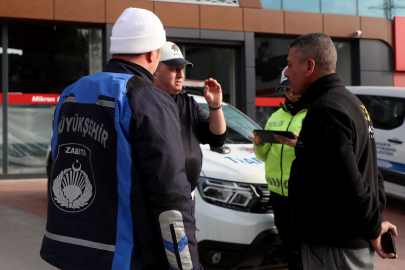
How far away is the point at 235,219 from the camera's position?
3.36 meters

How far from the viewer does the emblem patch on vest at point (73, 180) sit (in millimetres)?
1719

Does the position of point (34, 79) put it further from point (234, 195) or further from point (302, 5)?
point (234, 195)

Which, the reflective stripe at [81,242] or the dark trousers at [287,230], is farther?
the dark trousers at [287,230]

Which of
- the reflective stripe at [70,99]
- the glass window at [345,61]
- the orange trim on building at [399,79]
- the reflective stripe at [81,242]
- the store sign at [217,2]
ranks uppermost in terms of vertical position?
the store sign at [217,2]

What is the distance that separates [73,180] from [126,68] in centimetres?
51

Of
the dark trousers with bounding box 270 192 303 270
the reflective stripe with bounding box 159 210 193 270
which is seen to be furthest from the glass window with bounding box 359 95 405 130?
the reflective stripe with bounding box 159 210 193 270

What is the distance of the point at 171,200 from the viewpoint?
1.62m

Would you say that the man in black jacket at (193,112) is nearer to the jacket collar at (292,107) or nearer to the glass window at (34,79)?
the jacket collar at (292,107)

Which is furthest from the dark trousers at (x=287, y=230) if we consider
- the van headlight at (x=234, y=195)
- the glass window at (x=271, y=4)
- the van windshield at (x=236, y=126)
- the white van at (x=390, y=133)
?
the glass window at (x=271, y=4)

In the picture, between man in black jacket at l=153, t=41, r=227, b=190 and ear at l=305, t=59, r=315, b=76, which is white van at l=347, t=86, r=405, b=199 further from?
ear at l=305, t=59, r=315, b=76

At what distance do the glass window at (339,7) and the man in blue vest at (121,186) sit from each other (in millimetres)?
11648

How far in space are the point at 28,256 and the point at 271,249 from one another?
2712 mm

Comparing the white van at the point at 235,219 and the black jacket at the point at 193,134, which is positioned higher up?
the black jacket at the point at 193,134

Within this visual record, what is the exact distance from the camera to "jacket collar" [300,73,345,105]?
2.14 meters
